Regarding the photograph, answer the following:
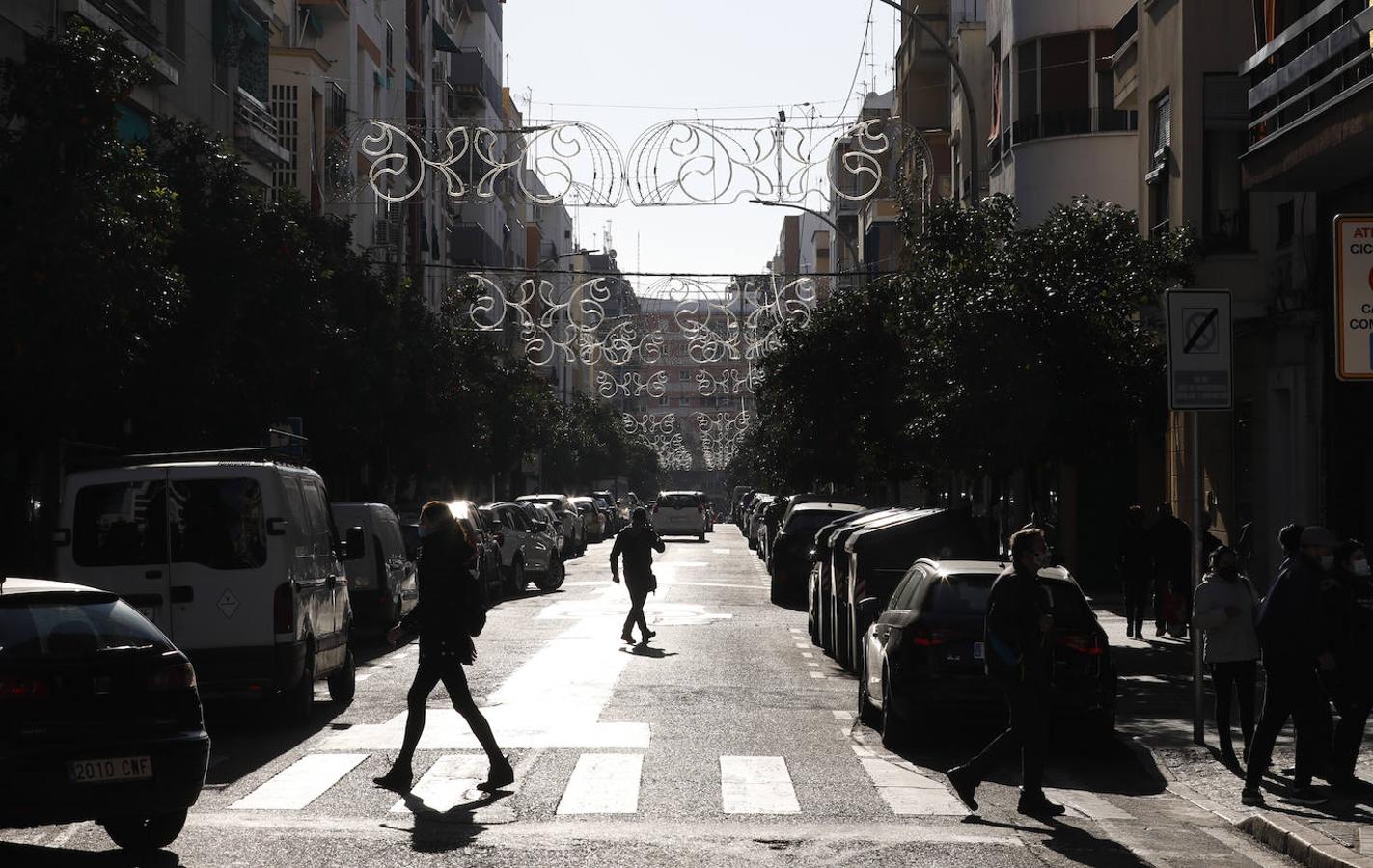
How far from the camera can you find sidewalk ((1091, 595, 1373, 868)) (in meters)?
9.94

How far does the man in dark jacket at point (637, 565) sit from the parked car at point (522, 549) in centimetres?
1002

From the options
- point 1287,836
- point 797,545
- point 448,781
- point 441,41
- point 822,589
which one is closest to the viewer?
point 1287,836

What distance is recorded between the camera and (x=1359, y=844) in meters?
9.57

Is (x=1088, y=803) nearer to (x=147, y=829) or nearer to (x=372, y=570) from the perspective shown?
(x=147, y=829)

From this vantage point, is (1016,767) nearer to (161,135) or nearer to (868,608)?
(868,608)

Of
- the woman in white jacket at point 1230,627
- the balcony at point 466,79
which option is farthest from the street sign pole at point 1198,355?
the balcony at point 466,79

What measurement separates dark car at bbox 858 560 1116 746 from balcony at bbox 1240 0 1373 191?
5.19 metres

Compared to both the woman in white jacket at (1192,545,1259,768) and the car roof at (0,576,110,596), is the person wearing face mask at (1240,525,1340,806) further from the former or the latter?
A: the car roof at (0,576,110,596)

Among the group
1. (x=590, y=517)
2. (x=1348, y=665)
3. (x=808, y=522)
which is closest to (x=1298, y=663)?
(x=1348, y=665)

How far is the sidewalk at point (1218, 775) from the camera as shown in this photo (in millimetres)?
9938

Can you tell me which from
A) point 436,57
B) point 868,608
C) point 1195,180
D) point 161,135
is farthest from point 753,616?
point 436,57

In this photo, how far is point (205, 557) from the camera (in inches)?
599

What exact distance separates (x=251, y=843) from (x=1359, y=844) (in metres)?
5.57

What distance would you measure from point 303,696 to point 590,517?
5194 centimetres
